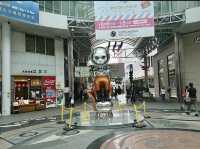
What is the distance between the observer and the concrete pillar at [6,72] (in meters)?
25.7

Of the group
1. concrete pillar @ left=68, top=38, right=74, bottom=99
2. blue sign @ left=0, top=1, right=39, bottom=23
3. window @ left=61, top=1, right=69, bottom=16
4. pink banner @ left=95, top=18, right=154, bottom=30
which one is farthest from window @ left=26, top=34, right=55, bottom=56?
pink banner @ left=95, top=18, right=154, bottom=30

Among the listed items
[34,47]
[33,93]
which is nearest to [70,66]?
[34,47]

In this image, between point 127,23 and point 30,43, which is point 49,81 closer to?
point 30,43

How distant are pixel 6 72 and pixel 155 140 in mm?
16965

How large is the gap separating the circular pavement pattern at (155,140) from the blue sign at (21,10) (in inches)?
541

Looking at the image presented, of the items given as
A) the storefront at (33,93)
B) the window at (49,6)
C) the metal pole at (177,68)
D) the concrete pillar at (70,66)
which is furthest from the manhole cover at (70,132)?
the metal pole at (177,68)

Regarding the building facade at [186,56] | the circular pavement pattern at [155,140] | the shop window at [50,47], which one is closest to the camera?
the circular pavement pattern at [155,140]

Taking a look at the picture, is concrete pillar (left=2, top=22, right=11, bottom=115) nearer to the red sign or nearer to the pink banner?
the red sign

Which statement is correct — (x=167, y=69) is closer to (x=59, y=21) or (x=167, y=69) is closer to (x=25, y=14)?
(x=59, y=21)

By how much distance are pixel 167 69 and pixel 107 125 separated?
93.7 ft

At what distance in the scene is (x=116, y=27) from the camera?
2542cm

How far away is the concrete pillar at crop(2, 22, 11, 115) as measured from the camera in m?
25.7

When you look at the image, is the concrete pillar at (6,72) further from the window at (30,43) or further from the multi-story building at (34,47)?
the window at (30,43)

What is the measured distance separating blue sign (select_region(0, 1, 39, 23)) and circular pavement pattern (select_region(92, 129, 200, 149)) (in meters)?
13.7
